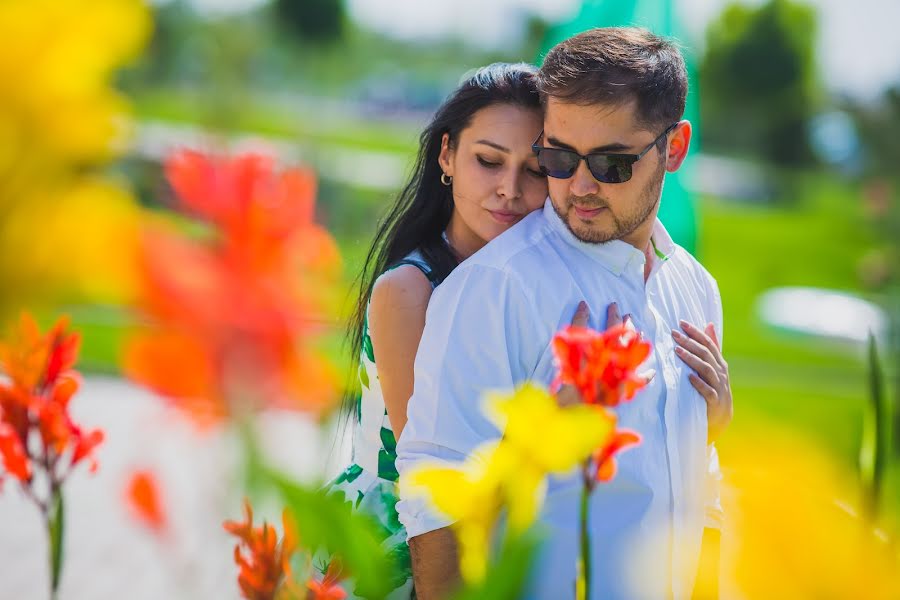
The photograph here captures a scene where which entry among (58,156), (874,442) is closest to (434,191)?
(874,442)

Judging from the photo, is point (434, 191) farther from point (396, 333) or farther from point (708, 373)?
point (708, 373)

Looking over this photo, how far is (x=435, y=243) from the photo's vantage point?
2469mm

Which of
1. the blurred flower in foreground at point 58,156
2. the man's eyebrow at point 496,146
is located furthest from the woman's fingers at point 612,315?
the blurred flower in foreground at point 58,156

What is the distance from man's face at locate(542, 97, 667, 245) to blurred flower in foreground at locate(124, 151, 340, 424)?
61.7 inches

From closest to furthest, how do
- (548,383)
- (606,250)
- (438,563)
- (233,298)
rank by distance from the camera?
(233,298) < (438,563) < (548,383) < (606,250)

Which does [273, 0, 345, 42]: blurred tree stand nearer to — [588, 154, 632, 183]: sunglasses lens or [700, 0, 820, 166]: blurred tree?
[700, 0, 820, 166]: blurred tree

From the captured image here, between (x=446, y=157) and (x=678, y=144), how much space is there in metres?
0.59

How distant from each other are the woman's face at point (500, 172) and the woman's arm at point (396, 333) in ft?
0.83

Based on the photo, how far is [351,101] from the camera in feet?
138

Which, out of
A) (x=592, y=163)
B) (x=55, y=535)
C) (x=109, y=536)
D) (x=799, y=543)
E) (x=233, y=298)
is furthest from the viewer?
(x=109, y=536)

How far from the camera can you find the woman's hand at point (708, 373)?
83.8 inches

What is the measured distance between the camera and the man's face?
2.06 metres

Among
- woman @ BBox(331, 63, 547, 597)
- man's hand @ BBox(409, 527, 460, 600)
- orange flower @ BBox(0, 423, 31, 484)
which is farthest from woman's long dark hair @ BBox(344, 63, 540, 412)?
orange flower @ BBox(0, 423, 31, 484)

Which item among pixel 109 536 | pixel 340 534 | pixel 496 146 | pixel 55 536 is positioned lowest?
pixel 109 536
